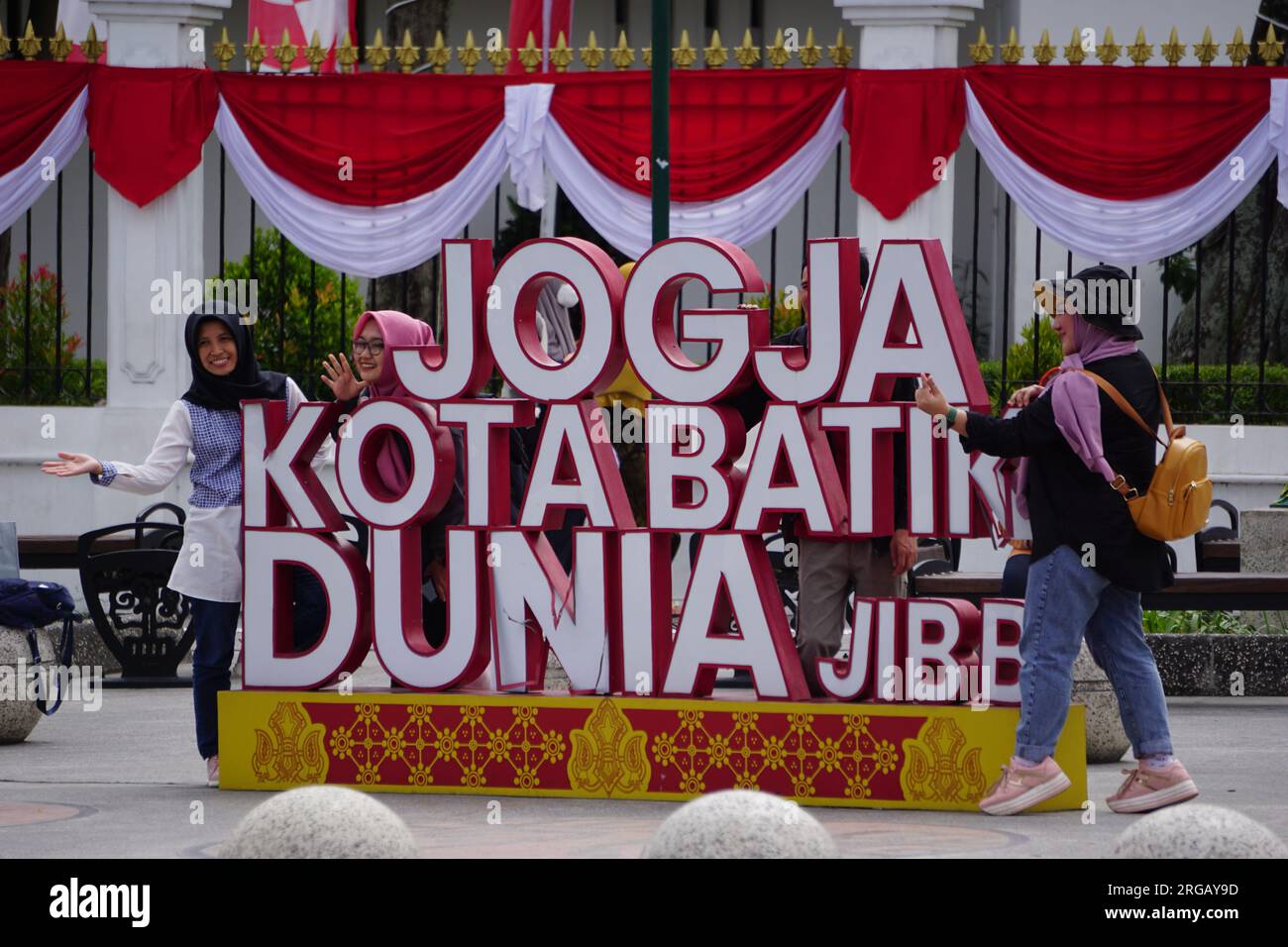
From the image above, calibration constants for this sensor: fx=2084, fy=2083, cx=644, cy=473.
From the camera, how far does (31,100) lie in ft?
45.1

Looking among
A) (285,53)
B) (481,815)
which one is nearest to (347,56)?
(285,53)

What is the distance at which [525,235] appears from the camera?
2247cm

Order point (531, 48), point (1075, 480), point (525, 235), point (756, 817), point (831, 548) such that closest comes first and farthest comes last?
point (756, 817), point (1075, 480), point (831, 548), point (531, 48), point (525, 235)

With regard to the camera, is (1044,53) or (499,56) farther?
(499,56)

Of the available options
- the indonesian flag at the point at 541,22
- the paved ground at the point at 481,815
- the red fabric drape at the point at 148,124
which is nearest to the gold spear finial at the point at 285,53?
the red fabric drape at the point at 148,124

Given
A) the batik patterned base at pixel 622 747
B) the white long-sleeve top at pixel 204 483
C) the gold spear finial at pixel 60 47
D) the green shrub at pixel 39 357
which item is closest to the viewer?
the batik patterned base at pixel 622 747

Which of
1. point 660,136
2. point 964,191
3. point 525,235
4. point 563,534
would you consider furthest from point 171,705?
point 964,191

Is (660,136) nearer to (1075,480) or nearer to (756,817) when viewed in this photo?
(1075,480)

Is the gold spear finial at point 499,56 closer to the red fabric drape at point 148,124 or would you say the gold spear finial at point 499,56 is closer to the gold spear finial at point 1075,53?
the red fabric drape at point 148,124

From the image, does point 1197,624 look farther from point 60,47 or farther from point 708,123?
point 60,47

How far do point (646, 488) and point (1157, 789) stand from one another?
215 cm

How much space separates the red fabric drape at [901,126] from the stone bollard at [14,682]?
608 centimetres

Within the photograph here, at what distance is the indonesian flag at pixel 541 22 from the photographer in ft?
46.0

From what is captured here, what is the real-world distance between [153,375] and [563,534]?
4351 mm
